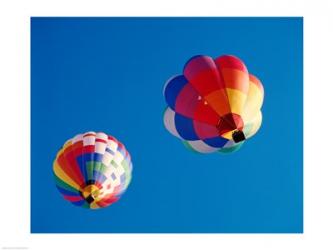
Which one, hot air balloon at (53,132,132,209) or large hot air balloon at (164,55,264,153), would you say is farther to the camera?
hot air balloon at (53,132,132,209)

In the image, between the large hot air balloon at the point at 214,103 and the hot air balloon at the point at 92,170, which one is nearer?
the large hot air balloon at the point at 214,103

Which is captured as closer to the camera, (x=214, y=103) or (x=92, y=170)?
(x=214, y=103)

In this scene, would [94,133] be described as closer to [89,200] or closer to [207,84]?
[89,200]

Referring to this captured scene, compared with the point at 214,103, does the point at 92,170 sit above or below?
below

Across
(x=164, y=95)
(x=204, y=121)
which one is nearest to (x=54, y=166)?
(x=164, y=95)

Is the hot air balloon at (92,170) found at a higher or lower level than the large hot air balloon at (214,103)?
lower
